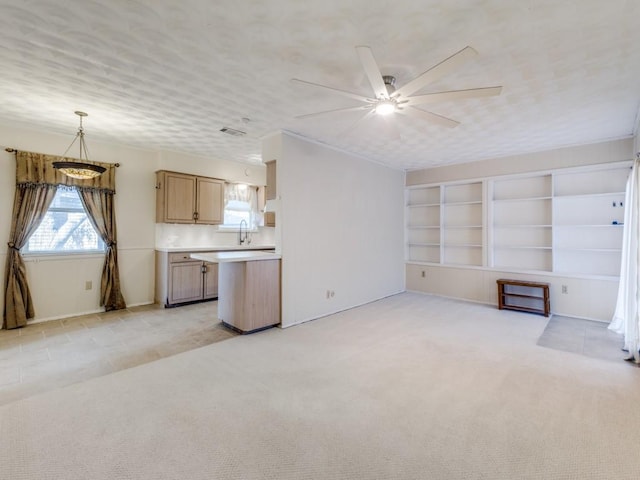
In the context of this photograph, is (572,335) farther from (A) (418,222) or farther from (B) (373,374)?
(A) (418,222)

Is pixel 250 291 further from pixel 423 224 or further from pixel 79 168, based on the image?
pixel 423 224

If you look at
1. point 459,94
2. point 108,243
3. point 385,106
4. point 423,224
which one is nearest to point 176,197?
point 108,243

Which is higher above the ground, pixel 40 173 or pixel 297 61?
pixel 297 61

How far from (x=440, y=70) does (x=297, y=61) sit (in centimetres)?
113

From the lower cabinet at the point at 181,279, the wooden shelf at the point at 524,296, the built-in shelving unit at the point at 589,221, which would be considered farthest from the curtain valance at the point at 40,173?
the built-in shelving unit at the point at 589,221

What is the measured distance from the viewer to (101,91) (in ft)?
9.89

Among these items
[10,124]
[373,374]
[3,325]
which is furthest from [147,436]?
[10,124]

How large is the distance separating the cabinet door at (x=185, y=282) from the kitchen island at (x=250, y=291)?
1.34 m

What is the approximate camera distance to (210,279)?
5.63m

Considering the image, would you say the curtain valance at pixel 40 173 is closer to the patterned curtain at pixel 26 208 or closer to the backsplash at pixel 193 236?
the patterned curtain at pixel 26 208

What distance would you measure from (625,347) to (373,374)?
3008mm

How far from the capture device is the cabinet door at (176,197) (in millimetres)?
5277

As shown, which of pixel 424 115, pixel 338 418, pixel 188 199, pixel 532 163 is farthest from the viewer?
pixel 188 199

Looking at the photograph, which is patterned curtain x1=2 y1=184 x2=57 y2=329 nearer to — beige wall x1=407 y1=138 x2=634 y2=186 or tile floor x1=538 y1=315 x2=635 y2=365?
beige wall x1=407 y1=138 x2=634 y2=186
